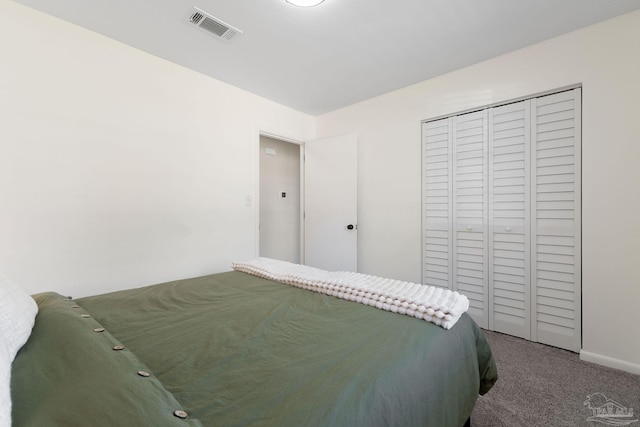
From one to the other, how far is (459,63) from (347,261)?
7.66ft

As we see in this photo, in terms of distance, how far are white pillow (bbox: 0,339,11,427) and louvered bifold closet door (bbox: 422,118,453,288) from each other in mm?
2827

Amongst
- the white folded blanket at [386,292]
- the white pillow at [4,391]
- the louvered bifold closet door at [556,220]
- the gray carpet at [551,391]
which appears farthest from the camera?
the louvered bifold closet door at [556,220]

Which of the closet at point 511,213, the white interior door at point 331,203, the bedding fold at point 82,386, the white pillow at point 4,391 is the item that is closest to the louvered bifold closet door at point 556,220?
the closet at point 511,213

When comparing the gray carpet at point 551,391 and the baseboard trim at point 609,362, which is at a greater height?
the baseboard trim at point 609,362

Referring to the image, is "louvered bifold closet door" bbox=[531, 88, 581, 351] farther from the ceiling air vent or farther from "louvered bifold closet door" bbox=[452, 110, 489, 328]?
the ceiling air vent

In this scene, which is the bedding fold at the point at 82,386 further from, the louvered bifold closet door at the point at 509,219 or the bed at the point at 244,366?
the louvered bifold closet door at the point at 509,219

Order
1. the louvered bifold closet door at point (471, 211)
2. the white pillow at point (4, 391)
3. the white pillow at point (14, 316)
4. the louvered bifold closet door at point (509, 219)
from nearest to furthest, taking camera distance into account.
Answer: the white pillow at point (4, 391) → the white pillow at point (14, 316) → the louvered bifold closet door at point (509, 219) → the louvered bifold closet door at point (471, 211)

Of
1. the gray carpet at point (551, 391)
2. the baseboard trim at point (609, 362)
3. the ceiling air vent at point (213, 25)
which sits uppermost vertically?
the ceiling air vent at point (213, 25)

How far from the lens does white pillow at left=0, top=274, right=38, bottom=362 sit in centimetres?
68

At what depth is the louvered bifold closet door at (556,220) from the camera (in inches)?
78.7

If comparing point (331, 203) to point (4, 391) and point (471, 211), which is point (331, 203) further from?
point (4, 391)

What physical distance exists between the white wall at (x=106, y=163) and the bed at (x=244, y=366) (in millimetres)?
868

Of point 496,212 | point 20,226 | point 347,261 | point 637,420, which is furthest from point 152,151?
point 637,420

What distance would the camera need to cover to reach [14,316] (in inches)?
29.8
